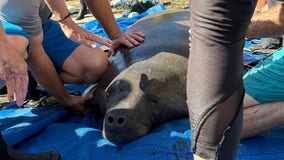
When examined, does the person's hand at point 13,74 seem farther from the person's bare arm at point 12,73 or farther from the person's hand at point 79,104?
the person's hand at point 79,104

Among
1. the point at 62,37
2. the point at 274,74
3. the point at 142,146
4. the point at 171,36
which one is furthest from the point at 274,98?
the point at 62,37

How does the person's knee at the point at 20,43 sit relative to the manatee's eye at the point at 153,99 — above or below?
above

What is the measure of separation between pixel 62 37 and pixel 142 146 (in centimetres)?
162

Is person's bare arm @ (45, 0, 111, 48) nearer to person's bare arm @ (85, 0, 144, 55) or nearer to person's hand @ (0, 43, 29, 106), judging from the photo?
person's bare arm @ (85, 0, 144, 55)

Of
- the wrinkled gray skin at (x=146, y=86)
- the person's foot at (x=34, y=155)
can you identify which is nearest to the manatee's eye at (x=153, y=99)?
the wrinkled gray skin at (x=146, y=86)

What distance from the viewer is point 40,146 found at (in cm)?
298

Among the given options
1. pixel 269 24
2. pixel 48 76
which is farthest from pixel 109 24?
pixel 269 24

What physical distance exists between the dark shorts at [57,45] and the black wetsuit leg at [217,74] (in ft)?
7.71

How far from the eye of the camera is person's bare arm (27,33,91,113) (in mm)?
3382

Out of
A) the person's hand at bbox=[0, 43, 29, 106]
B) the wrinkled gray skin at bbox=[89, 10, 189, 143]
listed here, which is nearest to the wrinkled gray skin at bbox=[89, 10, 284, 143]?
the wrinkled gray skin at bbox=[89, 10, 189, 143]

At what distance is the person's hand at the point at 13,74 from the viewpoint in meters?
2.31

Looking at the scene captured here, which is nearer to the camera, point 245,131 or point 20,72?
point 20,72

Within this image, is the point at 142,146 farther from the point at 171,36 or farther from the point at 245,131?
the point at 171,36

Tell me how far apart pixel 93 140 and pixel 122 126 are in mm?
280
